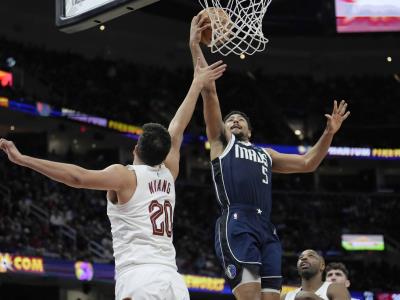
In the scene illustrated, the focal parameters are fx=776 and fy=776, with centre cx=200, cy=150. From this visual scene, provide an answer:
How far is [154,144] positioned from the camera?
4324 mm

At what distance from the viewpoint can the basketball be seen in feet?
18.6

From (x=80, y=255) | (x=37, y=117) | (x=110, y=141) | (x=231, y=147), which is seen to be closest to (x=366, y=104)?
(x=110, y=141)

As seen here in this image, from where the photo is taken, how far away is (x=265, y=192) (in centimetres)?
570

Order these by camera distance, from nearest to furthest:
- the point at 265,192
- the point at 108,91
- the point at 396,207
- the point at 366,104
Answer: the point at 265,192, the point at 108,91, the point at 396,207, the point at 366,104

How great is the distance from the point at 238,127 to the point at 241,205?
652 mm

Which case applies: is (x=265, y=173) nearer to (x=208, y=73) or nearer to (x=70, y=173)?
(x=208, y=73)

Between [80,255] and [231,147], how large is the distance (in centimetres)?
1254

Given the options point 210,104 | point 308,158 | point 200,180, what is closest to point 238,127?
point 210,104

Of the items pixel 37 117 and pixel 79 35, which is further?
pixel 79 35

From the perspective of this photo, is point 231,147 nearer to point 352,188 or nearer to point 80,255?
point 80,255

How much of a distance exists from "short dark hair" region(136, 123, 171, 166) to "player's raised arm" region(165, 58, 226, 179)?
0.35 m

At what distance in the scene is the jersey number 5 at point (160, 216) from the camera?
4285mm

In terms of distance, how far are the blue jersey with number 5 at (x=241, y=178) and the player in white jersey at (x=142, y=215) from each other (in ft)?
4.06

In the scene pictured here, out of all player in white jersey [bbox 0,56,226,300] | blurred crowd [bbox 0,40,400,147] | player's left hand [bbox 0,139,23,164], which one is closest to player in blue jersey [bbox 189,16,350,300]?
player in white jersey [bbox 0,56,226,300]
